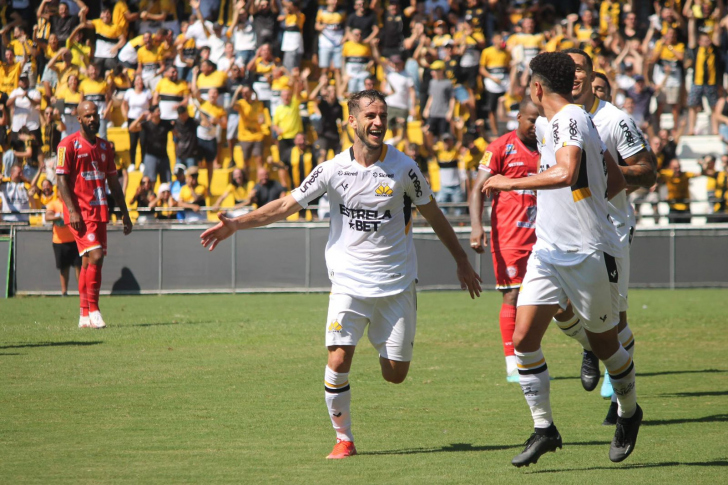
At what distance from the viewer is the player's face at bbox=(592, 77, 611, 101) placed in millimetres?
8000

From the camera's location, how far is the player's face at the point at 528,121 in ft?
30.1

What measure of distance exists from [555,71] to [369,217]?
1540 millimetres

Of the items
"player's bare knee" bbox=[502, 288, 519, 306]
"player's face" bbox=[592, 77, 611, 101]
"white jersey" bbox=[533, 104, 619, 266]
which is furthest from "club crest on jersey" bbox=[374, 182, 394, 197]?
"player's bare knee" bbox=[502, 288, 519, 306]

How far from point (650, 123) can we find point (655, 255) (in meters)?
3.21

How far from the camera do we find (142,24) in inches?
966

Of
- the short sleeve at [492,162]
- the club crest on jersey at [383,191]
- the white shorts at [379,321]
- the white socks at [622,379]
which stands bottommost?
the white socks at [622,379]

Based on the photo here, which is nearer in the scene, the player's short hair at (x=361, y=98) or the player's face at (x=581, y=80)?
the player's short hair at (x=361, y=98)

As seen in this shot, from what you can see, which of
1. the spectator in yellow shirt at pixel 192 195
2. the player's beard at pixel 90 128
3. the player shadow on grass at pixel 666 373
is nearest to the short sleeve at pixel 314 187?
the player shadow on grass at pixel 666 373

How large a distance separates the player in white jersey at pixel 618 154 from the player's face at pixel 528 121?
1249mm

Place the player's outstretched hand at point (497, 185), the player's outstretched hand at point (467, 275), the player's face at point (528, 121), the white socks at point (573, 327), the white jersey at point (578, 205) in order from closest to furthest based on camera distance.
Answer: the player's outstretched hand at point (497, 185), the white jersey at point (578, 205), the player's outstretched hand at point (467, 275), the white socks at point (573, 327), the player's face at point (528, 121)

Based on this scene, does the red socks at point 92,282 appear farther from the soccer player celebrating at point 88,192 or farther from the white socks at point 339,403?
the white socks at point 339,403

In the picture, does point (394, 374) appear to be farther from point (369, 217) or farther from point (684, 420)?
point (684, 420)

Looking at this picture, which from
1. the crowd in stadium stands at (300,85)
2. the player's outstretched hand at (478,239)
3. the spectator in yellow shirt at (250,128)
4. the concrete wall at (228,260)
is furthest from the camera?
the spectator in yellow shirt at (250,128)

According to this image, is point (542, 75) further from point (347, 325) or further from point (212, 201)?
point (212, 201)
